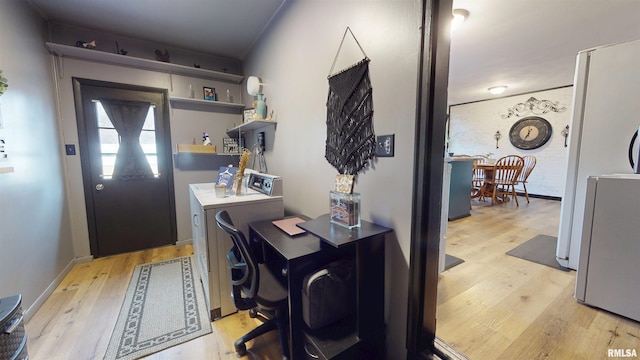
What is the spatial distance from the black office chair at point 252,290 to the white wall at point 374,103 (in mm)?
586

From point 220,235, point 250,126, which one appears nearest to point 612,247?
point 220,235

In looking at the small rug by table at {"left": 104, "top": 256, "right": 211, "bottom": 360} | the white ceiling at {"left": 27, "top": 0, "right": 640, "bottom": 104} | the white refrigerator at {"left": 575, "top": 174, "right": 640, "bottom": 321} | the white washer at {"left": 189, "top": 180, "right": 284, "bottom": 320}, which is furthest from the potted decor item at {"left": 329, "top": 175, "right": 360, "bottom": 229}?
the white ceiling at {"left": 27, "top": 0, "right": 640, "bottom": 104}

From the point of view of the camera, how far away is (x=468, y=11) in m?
2.28

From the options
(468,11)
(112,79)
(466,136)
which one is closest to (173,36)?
(112,79)

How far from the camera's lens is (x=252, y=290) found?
1.24 metres

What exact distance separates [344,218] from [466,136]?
698 centimetres

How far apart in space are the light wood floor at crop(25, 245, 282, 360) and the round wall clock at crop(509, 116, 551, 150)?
6831 mm

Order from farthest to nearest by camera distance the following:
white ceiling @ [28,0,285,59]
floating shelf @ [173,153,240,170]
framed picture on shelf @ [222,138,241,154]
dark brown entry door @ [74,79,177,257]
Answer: framed picture on shelf @ [222,138,241,154]
floating shelf @ [173,153,240,170]
dark brown entry door @ [74,79,177,257]
white ceiling @ [28,0,285,59]

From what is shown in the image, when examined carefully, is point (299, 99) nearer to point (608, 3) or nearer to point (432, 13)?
point (432, 13)

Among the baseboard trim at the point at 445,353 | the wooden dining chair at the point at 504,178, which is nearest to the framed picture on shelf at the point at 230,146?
the baseboard trim at the point at 445,353

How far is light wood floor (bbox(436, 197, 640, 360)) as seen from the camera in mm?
1291

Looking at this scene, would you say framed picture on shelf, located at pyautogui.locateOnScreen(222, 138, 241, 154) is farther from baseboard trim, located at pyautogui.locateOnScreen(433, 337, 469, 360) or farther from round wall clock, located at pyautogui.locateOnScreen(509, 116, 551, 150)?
round wall clock, located at pyautogui.locateOnScreen(509, 116, 551, 150)

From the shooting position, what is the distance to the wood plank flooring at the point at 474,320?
1322mm

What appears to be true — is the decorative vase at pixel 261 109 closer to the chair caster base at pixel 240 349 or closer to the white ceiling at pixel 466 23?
the white ceiling at pixel 466 23
